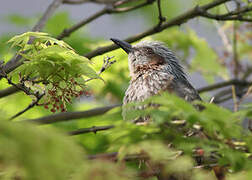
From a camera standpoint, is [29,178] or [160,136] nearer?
[29,178]

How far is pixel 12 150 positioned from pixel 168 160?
2.72 ft

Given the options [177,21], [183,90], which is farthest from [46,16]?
[183,90]

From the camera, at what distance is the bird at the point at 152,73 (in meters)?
4.05

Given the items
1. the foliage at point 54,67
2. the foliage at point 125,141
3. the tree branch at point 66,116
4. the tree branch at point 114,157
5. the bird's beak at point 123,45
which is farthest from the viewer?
the bird's beak at point 123,45

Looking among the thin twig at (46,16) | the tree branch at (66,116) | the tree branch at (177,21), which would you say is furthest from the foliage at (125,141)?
the thin twig at (46,16)

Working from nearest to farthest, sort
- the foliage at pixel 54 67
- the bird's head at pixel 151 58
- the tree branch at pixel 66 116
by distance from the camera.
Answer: the foliage at pixel 54 67, the tree branch at pixel 66 116, the bird's head at pixel 151 58

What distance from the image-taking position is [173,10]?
586 centimetres

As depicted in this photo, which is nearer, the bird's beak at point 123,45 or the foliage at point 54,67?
the foliage at point 54,67

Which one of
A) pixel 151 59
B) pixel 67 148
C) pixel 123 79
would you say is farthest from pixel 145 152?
pixel 123 79

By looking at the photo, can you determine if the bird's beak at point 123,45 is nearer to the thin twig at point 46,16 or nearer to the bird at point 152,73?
the bird at point 152,73

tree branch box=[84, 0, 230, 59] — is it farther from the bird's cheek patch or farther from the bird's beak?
the bird's cheek patch

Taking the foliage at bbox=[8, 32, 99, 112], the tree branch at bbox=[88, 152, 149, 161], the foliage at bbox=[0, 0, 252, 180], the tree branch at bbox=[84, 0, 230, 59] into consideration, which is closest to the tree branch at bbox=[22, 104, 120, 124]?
the foliage at bbox=[0, 0, 252, 180]

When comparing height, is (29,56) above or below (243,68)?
above

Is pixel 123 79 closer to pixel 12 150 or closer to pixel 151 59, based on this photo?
pixel 151 59
